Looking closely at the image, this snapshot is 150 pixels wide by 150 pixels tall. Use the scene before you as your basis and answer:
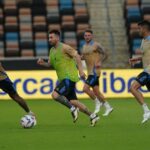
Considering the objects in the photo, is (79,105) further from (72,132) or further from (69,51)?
(72,132)

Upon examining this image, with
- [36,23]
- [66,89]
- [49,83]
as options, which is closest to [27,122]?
[66,89]

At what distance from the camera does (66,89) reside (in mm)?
14484

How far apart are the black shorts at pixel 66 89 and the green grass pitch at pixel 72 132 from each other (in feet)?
2.07

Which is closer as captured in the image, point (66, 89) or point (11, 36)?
point (66, 89)

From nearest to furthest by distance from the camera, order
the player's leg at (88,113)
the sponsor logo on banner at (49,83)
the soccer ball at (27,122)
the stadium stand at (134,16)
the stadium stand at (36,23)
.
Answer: the soccer ball at (27,122) → the player's leg at (88,113) → the sponsor logo on banner at (49,83) → the stadium stand at (134,16) → the stadium stand at (36,23)

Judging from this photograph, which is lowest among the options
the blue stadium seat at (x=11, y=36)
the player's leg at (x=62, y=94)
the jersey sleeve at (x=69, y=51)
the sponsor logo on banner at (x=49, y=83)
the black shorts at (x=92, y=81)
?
the sponsor logo on banner at (x=49, y=83)

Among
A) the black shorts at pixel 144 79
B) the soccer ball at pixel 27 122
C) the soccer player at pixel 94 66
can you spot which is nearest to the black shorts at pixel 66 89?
the soccer ball at pixel 27 122

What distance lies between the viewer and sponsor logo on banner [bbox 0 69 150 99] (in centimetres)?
2502

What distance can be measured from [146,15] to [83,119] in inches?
691

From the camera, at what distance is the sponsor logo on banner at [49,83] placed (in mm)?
25016

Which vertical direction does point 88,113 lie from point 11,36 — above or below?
above

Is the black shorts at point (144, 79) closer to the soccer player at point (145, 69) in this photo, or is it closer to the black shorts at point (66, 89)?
the soccer player at point (145, 69)

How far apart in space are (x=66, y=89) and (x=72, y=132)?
1.68m

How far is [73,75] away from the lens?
48.0 ft
